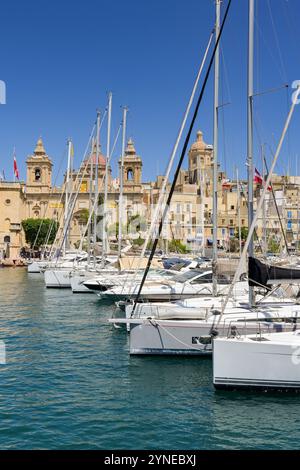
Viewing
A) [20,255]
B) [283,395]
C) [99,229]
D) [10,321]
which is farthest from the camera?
[20,255]

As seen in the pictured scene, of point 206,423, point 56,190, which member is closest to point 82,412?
point 206,423

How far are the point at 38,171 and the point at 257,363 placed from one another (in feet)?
299

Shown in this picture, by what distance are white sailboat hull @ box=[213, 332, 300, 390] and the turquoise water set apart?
1.06ft

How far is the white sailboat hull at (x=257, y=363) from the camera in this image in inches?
480

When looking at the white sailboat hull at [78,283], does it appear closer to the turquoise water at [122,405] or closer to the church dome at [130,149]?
the turquoise water at [122,405]

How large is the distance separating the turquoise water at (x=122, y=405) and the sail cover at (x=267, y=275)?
2980mm

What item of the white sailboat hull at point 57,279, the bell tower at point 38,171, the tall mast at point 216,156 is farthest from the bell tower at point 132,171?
the tall mast at point 216,156

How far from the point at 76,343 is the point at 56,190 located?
3289 inches

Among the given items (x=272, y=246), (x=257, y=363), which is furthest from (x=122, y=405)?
(x=272, y=246)

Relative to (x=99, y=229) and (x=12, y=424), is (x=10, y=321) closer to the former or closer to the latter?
(x=12, y=424)

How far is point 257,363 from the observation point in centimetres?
1227

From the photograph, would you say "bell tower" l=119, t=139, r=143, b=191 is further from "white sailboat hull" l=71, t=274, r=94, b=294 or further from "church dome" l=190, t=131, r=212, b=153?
"white sailboat hull" l=71, t=274, r=94, b=294

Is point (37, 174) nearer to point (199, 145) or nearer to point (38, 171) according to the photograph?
point (38, 171)
